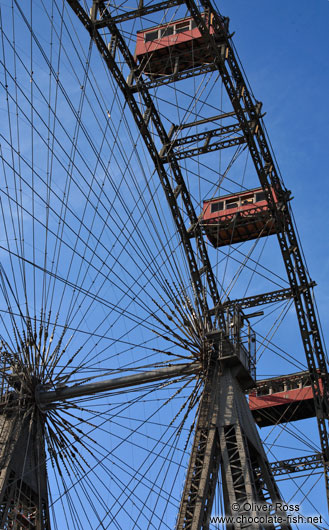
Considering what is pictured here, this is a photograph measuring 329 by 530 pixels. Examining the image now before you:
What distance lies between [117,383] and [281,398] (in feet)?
50.2

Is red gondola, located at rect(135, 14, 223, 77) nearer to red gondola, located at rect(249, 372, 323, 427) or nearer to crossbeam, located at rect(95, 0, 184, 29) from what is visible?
crossbeam, located at rect(95, 0, 184, 29)

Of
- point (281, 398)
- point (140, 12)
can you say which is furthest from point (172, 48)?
point (281, 398)

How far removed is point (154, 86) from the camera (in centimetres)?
2831

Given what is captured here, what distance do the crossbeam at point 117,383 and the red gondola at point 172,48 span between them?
9.84 m

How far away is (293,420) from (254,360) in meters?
16.1

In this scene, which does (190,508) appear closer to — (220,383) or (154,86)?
(220,383)

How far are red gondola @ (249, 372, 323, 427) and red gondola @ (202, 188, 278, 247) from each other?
280 inches

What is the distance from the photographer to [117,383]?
81.1 ft

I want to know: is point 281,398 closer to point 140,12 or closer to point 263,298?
point 263,298

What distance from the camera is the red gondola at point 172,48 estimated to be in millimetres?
29109

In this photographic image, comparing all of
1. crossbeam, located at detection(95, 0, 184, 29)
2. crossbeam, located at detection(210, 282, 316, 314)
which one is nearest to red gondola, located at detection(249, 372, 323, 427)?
crossbeam, located at detection(210, 282, 316, 314)

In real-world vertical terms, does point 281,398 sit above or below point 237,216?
below

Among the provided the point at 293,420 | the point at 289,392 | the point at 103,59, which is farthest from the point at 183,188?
the point at 293,420

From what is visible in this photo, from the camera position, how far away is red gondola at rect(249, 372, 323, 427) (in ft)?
124
